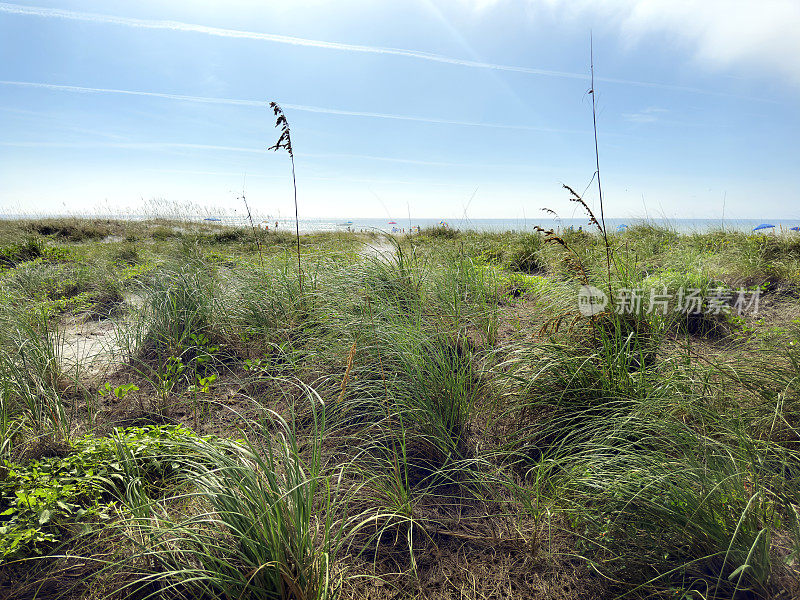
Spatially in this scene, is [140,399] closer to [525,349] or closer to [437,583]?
[437,583]

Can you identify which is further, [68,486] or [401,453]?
[401,453]

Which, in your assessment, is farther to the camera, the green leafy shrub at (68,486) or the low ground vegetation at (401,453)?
the green leafy shrub at (68,486)

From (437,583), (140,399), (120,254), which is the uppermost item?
(120,254)

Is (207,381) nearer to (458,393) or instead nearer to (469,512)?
(458,393)

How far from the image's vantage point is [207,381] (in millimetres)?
2762

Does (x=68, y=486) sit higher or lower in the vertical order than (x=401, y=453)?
higher

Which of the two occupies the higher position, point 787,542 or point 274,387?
point 274,387

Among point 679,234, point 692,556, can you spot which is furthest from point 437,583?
point 679,234

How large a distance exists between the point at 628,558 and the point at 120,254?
988cm

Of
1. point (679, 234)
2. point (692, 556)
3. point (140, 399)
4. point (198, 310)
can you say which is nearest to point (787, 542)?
point (692, 556)

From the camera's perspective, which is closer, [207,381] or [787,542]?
[787,542]

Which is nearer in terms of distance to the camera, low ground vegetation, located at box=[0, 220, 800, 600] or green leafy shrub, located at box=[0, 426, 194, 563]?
low ground vegetation, located at box=[0, 220, 800, 600]

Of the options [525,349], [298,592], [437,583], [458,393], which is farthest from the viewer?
[525,349]

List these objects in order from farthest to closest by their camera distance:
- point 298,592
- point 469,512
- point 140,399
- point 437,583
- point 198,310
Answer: point 198,310, point 140,399, point 469,512, point 437,583, point 298,592
